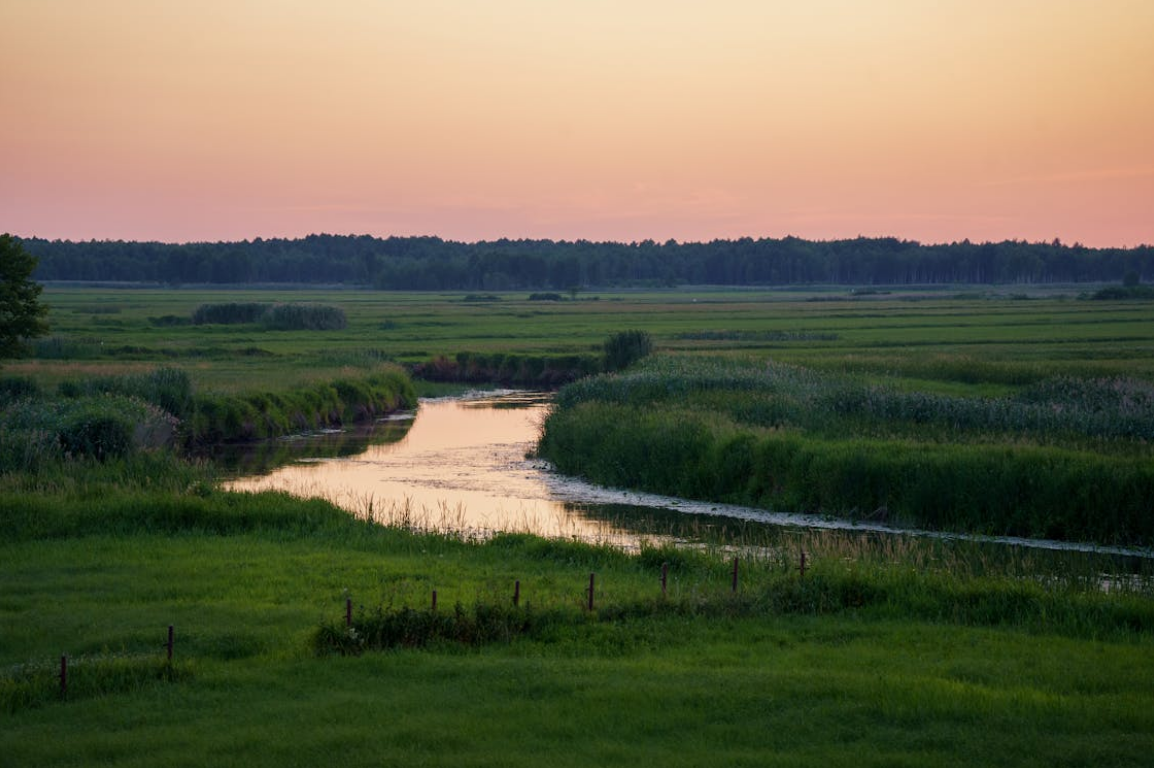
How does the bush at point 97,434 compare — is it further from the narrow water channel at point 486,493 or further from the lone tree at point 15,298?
the lone tree at point 15,298

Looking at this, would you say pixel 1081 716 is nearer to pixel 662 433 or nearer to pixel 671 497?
pixel 671 497

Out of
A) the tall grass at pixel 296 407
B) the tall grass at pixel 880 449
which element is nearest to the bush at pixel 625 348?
the tall grass at pixel 296 407

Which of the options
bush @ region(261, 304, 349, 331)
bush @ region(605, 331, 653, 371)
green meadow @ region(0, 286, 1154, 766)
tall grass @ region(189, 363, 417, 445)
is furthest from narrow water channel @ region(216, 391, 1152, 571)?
bush @ region(261, 304, 349, 331)

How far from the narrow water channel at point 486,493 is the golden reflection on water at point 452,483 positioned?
35 mm

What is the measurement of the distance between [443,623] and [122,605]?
5.32 metres

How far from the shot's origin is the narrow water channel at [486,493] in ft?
91.8

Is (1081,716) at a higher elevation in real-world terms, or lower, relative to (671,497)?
higher

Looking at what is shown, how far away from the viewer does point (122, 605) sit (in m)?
17.8

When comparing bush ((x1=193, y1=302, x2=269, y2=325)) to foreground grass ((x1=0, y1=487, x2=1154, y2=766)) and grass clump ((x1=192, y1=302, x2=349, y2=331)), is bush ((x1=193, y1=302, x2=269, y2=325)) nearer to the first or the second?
grass clump ((x1=192, y1=302, x2=349, y2=331))

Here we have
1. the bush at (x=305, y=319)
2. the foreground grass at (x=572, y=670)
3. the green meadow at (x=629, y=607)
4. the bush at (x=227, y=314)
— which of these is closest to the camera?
the foreground grass at (x=572, y=670)

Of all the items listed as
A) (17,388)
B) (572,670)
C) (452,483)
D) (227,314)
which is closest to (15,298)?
(17,388)

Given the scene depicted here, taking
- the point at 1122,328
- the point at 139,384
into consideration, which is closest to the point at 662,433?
the point at 139,384

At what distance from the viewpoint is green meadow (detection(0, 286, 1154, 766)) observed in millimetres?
12000

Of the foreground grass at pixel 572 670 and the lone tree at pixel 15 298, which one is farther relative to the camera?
the lone tree at pixel 15 298
